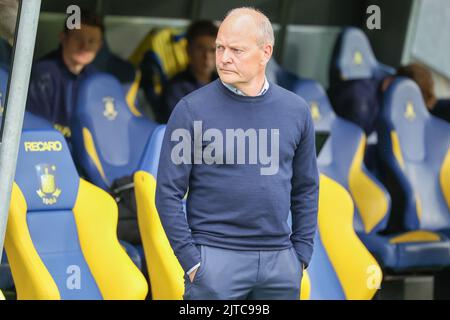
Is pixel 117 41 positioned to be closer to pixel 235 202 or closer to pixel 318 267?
pixel 318 267

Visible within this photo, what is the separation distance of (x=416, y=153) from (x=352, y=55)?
1.24m

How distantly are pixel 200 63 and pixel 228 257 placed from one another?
10.8ft

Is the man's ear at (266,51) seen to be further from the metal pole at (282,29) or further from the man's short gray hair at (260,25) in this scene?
Answer: the metal pole at (282,29)

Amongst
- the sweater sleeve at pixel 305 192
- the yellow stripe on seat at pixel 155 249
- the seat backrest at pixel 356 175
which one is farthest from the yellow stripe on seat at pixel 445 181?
the sweater sleeve at pixel 305 192

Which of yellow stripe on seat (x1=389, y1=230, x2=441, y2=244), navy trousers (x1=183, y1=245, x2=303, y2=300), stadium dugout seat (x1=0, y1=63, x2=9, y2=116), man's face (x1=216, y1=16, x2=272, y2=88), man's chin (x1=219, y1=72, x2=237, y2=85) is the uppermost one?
man's face (x1=216, y1=16, x2=272, y2=88)

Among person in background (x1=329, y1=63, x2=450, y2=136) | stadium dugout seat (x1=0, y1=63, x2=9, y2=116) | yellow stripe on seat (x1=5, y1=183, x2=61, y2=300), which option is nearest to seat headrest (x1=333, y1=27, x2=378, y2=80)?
Answer: person in background (x1=329, y1=63, x2=450, y2=136)

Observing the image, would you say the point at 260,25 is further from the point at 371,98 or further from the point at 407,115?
the point at 371,98

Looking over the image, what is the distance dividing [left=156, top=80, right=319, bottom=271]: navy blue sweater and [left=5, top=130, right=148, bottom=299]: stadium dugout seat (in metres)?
1.22

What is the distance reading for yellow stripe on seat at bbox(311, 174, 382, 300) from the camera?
537cm

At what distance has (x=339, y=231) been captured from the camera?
5.41 metres

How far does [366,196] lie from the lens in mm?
5992

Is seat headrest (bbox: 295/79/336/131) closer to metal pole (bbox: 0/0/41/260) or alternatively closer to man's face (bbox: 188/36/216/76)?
man's face (bbox: 188/36/216/76)

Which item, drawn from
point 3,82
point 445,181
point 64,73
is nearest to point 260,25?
point 3,82

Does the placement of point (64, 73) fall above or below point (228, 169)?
below
